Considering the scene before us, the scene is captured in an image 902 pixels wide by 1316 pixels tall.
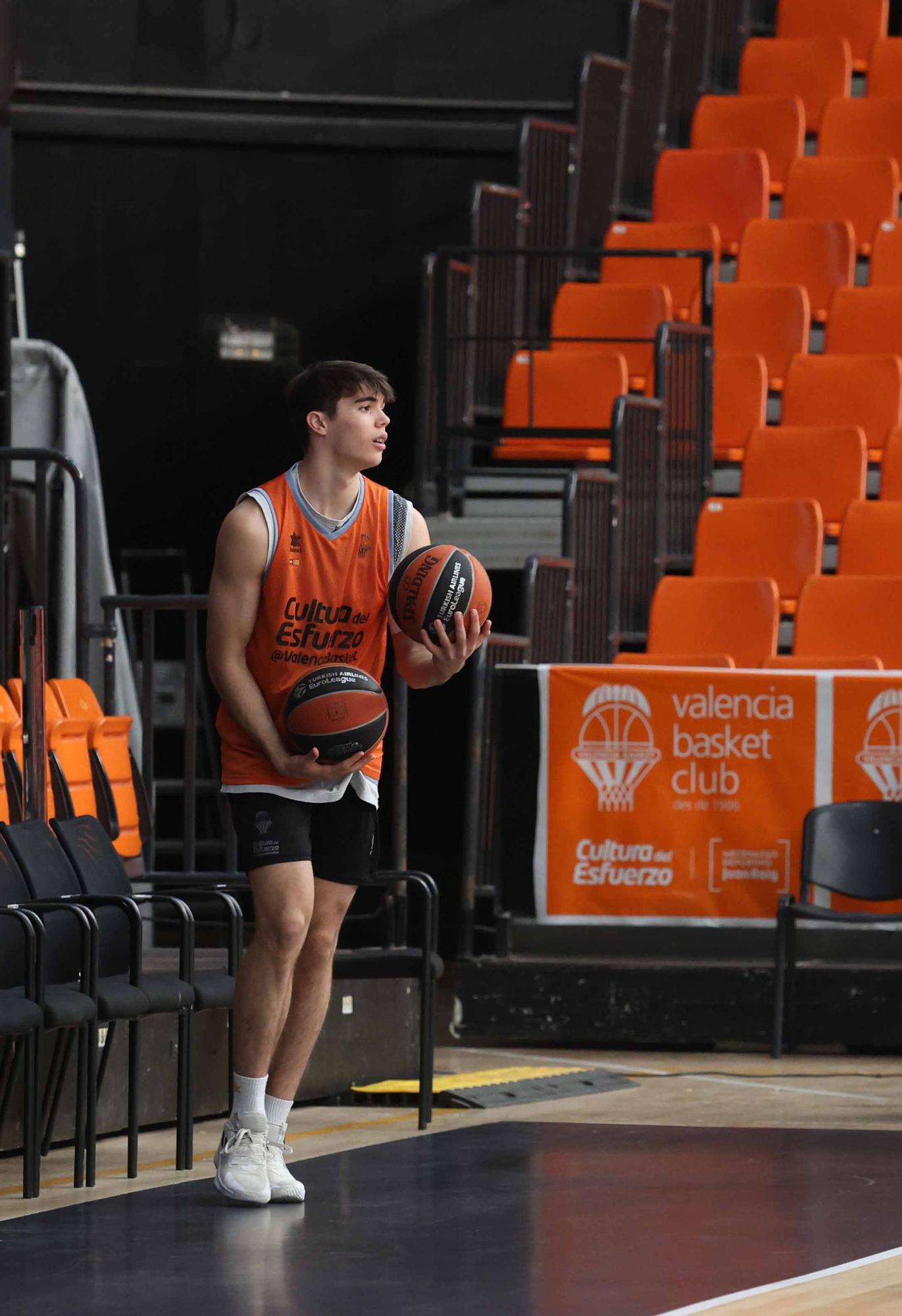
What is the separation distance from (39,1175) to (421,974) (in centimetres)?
129

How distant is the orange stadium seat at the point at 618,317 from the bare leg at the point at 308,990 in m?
6.25

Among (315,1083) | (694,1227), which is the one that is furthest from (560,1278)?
(315,1083)

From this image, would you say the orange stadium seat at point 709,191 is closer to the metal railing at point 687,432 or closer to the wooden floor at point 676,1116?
the metal railing at point 687,432

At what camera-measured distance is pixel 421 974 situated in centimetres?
614

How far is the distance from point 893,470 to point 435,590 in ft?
17.9

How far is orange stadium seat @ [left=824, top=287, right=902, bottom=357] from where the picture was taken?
10.9 metres

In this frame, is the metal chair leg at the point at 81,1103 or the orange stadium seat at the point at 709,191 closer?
the metal chair leg at the point at 81,1103

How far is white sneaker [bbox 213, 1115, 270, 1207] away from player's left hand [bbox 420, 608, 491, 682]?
1.10 m

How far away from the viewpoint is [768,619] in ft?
29.2

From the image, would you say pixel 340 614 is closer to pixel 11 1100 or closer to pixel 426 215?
pixel 11 1100

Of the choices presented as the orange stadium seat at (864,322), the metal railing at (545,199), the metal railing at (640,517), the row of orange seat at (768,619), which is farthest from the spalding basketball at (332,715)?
the metal railing at (545,199)

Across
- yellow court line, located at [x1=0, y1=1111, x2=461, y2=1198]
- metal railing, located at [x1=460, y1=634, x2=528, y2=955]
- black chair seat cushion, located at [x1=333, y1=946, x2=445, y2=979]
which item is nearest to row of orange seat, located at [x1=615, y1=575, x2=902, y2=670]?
metal railing, located at [x1=460, y1=634, x2=528, y2=955]

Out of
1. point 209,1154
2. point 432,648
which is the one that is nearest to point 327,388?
point 432,648

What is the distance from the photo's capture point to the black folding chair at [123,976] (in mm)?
5355
